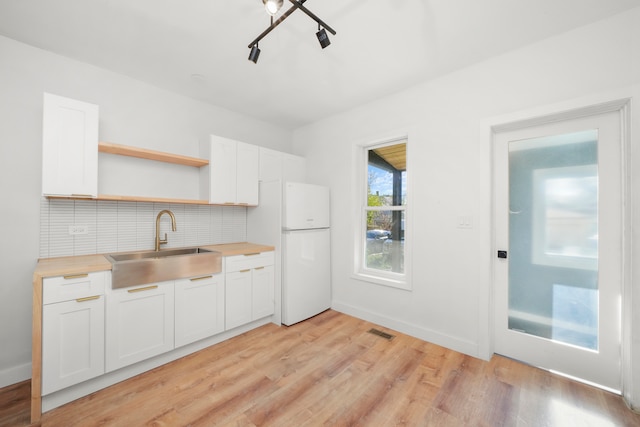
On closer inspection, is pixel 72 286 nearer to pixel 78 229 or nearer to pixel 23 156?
pixel 78 229

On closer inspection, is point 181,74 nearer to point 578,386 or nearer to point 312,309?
point 312,309

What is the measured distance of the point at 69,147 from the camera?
1991 mm

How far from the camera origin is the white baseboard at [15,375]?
6.35 feet

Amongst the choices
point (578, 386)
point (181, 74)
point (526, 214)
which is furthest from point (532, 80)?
point (181, 74)

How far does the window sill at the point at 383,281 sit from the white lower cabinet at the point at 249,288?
108 cm

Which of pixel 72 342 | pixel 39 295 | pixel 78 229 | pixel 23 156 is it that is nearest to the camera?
pixel 39 295

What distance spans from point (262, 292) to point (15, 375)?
6.49 ft

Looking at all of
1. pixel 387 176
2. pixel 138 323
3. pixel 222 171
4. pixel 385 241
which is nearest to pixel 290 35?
pixel 222 171

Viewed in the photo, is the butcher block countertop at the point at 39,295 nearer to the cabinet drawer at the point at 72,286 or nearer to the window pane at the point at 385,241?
the cabinet drawer at the point at 72,286

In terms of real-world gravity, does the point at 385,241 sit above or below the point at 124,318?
above

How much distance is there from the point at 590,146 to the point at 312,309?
9.98ft

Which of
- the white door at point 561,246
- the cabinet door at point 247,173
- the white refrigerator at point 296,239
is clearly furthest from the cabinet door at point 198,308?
the white door at point 561,246

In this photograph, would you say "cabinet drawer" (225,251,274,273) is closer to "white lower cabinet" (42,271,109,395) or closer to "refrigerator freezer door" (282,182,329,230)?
"refrigerator freezer door" (282,182,329,230)

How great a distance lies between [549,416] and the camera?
163 centimetres
